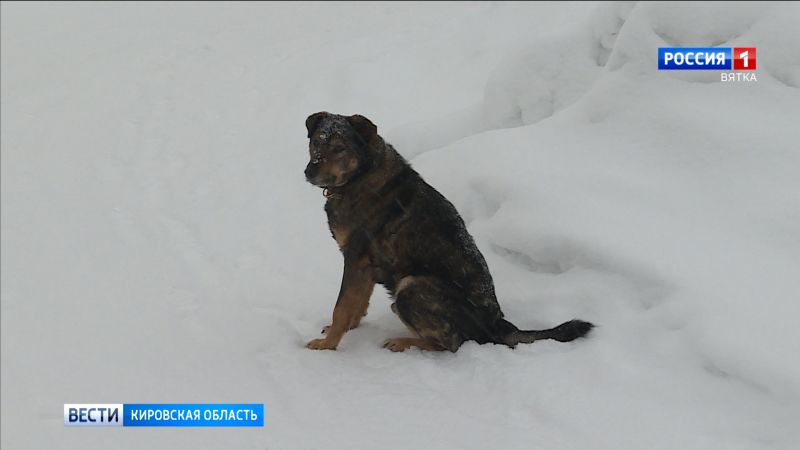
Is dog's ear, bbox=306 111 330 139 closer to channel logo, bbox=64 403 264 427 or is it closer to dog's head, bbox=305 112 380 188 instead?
dog's head, bbox=305 112 380 188

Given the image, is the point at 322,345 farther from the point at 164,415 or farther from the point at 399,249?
the point at 164,415

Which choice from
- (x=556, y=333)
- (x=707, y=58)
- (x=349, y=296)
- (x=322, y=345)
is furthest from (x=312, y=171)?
(x=707, y=58)

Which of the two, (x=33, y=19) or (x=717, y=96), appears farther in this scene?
(x=33, y=19)

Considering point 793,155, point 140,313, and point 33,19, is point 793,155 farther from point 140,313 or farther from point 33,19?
point 33,19

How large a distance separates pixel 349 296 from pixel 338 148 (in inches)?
39.8

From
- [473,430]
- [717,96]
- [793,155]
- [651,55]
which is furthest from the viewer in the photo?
[651,55]

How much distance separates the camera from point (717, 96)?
5648 mm

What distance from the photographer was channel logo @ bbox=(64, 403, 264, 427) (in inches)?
156

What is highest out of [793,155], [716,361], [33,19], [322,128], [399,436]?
[33,19]

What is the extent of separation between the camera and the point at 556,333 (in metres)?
4.47

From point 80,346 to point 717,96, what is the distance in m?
5.25

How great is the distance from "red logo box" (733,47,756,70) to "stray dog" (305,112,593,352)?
9.31ft

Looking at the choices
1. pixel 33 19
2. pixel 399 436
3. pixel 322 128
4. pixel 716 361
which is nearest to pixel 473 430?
pixel 399 436

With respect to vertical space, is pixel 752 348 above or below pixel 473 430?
above
